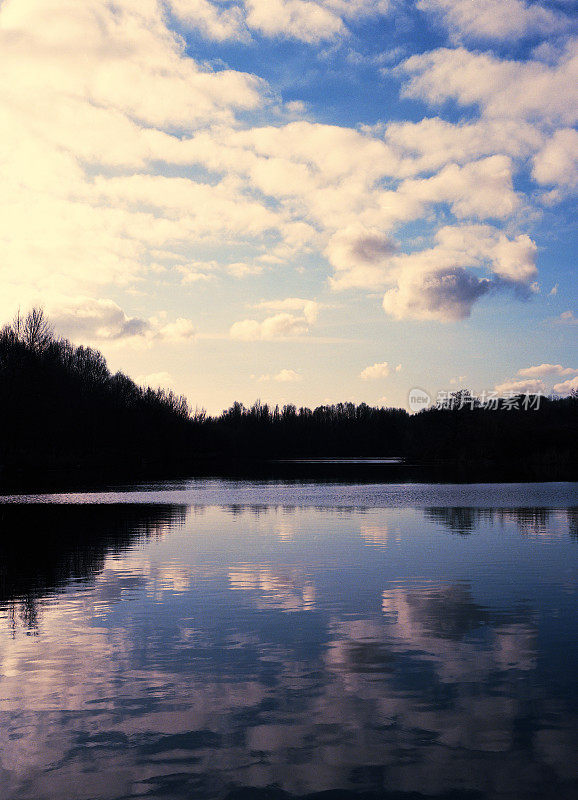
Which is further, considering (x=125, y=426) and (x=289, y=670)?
(x=125, y=426)

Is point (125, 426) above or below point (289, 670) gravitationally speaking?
above

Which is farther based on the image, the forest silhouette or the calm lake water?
the forest silhouette

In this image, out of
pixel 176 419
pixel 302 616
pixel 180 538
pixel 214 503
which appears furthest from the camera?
pixel 176 419

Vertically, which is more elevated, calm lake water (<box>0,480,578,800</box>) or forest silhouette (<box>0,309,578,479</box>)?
forest silhouette (<box>0,309,578,479</box>)

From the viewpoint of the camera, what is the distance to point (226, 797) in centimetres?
693

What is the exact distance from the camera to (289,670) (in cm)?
1077

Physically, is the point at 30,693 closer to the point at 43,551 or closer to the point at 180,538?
the point at 43,551

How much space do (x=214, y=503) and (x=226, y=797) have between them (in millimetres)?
38818

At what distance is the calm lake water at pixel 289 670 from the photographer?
7.48 m

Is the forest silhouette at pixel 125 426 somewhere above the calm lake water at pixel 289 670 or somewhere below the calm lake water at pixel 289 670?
above

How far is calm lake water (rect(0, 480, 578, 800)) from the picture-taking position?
7.48 metres

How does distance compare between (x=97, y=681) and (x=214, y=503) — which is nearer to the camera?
(x=97, y=681)

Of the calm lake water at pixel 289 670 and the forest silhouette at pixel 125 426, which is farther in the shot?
the forest silhouette at pixel 125 426

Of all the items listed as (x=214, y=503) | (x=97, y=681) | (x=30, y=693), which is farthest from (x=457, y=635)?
(x=214, y=503)
